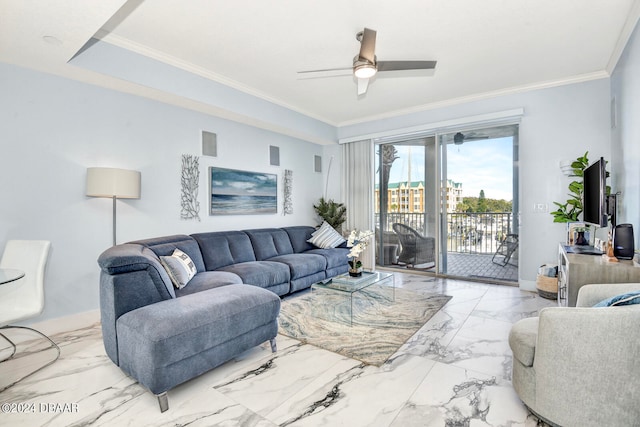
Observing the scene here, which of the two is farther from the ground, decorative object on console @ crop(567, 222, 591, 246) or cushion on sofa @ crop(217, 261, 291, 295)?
decorative object on console @ crop(567, 222, 591, 246)

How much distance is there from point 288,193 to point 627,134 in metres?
4.31

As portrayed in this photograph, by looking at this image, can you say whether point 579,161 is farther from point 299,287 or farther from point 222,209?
point 222,209

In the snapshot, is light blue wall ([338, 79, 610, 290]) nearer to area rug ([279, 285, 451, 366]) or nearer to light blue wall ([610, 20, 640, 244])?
light blue wall ([610, 20, 640, 244])

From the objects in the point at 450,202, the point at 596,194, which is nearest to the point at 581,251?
the point at 596,194

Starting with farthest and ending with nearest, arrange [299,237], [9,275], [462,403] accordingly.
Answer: [299,237], [9,275], [462,403]

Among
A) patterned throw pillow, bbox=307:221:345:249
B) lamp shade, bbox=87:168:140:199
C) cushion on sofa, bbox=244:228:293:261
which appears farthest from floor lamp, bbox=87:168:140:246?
patterned throw pillow, bbox=307:221:345:249

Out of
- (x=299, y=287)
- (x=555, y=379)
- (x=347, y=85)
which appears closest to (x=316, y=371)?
(x=555, y=379)

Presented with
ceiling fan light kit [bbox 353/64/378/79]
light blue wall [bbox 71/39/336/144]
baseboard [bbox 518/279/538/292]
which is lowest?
baseboard [bbox 518/279/538/292]

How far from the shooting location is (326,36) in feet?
9.68

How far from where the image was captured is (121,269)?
200 cm

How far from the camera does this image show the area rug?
258 centimetres

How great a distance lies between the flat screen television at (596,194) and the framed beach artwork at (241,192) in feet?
13.1

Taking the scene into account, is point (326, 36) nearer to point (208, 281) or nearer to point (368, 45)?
point (368, 45)

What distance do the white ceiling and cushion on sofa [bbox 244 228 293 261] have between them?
6.74 feet
